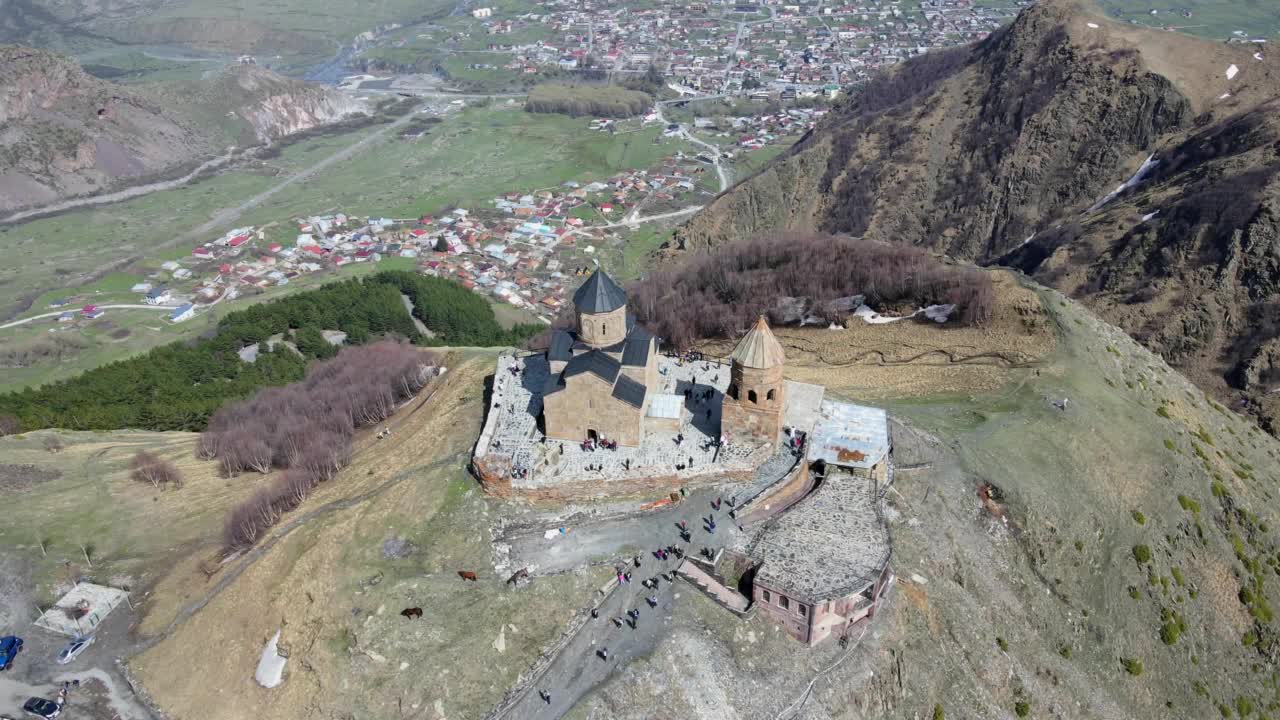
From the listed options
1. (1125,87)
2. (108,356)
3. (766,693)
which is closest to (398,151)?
(108,356)

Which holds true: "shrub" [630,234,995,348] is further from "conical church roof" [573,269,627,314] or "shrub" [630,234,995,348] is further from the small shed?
the small shed

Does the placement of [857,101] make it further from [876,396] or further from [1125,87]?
[876,396]

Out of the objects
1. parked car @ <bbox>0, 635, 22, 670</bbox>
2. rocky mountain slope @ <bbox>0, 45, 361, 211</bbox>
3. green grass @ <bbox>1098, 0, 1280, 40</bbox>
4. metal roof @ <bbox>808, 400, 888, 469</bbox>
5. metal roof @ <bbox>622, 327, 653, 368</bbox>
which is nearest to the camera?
parked car @ <bbox>0, 635, 22, 670</bbox>

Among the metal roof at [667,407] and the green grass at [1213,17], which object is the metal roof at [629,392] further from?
the green grass at [1213,17]

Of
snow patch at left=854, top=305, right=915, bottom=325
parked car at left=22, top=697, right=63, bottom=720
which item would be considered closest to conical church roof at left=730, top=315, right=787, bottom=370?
snow patch at left=854, top=305, right=915, bottom=325

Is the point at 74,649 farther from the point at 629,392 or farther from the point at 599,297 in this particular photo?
the point at 599,297
